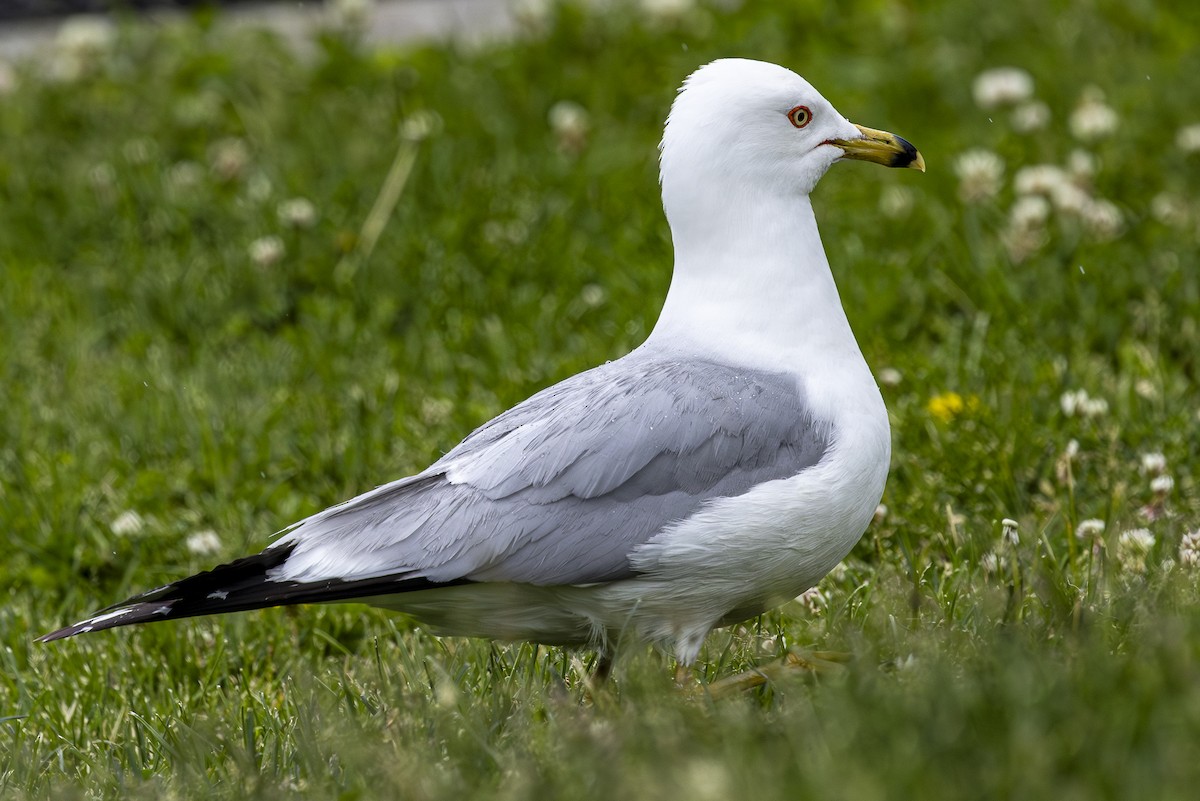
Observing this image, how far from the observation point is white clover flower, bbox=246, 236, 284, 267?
5512mm

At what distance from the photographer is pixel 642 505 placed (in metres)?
2.94

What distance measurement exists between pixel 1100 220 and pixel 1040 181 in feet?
0.86

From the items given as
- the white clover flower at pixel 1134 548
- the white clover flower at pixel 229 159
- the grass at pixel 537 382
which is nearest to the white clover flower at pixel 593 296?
the grass at pixel 537 382

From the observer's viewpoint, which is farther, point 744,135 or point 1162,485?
point 1162,485

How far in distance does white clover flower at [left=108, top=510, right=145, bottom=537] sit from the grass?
14 millimetres

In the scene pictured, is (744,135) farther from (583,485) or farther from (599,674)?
(599,674)

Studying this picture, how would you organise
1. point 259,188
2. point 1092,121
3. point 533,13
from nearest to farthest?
point 1092,121 → point 259,188 → point 533,13

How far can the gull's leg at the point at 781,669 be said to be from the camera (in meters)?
2.71

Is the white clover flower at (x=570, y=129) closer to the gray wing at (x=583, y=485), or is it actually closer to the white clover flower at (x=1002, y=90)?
the white clover flower at (x=1002, y=90)

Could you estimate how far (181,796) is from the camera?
2.59 meters

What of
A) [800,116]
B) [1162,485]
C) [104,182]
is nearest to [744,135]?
[800,116]

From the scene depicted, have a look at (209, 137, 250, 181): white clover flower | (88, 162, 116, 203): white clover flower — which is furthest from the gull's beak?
(88, 162, 116, 203): white clover flower

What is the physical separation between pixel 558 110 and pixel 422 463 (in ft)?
7.46

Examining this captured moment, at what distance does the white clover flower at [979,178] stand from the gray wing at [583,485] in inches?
98.9
